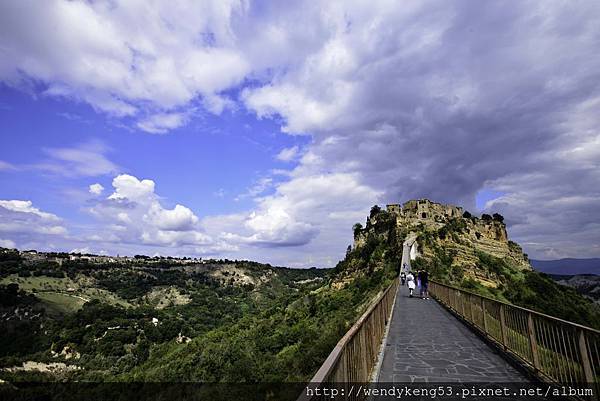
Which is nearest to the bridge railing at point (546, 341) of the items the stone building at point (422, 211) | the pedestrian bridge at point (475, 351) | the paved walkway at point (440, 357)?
the pedestrian bridge at point (475, 351)

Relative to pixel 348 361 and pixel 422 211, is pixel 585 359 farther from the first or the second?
pixel 422 211

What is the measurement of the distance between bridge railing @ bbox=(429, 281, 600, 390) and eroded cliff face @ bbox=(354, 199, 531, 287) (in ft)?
118

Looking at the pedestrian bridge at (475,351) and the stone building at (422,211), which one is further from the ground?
the stone building at (422,211)

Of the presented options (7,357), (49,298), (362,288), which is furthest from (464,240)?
(49,298)

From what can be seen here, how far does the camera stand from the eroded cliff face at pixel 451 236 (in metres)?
45.2

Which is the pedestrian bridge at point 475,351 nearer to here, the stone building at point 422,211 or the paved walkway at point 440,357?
the paved walkway at point 440,357

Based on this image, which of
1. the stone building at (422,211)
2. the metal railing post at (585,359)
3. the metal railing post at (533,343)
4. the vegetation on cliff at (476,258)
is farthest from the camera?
the stone building at (422,211)

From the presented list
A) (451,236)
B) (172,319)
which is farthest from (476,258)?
(172,319)

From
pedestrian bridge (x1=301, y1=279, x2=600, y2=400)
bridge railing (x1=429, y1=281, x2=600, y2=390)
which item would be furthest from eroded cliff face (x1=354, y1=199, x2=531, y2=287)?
bridge railing (x1=429, y1=281, x2=600, y2=390)

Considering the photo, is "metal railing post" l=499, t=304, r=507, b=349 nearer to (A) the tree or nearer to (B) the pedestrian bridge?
(B) the pedestrian bridge

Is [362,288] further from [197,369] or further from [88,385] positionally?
[88,385]

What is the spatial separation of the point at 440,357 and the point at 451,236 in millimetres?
47694

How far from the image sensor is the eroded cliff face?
45166 millimetres

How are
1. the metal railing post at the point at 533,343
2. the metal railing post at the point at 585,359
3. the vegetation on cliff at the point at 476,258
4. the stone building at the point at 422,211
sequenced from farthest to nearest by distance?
1. the stone building at the point at 422,211
2. the vegetation on cliff at the point at 476,258
3. the metal railing post at the point at 533,343
4. the metal railing post at the point at 585,359
